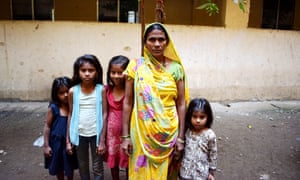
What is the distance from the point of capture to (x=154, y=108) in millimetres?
1760

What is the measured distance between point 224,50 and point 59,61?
3.60m

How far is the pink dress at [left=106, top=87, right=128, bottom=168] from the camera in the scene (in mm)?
2104

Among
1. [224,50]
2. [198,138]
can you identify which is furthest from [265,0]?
[198,138]

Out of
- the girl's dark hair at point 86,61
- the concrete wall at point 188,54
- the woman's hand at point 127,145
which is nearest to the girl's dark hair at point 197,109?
the woman's hand at point 127,145

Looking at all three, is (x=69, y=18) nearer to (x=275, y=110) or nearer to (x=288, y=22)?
(x=275, y=110)

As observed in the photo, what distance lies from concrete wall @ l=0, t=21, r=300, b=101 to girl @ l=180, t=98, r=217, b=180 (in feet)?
12.4

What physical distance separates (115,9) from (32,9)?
7.17 feet

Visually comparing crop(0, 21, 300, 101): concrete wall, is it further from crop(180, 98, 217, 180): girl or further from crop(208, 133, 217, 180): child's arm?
crop(208, 133, 217, 180): child's arm

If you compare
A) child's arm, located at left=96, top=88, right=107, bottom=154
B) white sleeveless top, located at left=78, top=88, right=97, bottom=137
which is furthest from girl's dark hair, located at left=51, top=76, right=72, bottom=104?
child's arm, located at left=96, top=88, right=107, bottom=154

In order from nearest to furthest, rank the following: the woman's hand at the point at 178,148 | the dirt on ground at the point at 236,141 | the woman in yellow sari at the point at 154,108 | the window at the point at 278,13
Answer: the woman in yellow sari at the point at 154,108 < the woman's hand at the point at 178,148 < the dirt on ground at the point at 236,141 < the window at the point at 278,13

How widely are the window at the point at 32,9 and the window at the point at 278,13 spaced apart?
21.0ft

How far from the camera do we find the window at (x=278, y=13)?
8156 millimetres

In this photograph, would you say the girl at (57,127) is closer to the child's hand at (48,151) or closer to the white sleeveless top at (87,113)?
the child's hand at (48,151)

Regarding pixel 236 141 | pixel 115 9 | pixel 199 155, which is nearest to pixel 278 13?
pixel 115 9
